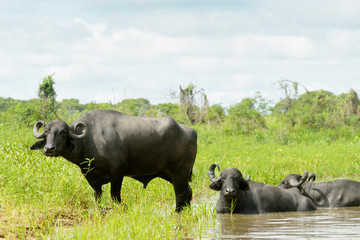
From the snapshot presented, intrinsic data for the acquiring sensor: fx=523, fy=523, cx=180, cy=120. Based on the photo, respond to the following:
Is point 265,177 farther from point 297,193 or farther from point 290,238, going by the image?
point 290,238

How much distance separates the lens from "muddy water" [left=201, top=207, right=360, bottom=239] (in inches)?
244

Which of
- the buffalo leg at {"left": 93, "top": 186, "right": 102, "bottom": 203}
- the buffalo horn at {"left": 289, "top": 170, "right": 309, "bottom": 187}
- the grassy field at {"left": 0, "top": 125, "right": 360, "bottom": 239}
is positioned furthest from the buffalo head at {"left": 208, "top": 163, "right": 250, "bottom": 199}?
the buffalo leg at {"left": 93, "top": 186, "right": 102, "bottom": 203}

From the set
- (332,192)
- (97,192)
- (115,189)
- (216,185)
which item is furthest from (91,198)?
(332,192)

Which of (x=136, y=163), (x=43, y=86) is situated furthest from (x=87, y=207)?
(x=43, y=86)

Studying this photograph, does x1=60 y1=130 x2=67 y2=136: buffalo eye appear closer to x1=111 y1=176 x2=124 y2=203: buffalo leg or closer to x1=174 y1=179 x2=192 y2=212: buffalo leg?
x1=111 y1=176 x2=124 y2=203: buffalo leg

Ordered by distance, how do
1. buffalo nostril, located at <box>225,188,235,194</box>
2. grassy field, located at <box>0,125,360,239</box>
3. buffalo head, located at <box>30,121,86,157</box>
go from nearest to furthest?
grassy field, located at <box>0,125,360,239</box> < buffalo head, located at <box>30,121,86,157</box> < buffalo nostril, located at <box>225,188,235,194</box>

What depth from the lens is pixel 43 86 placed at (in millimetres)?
27469

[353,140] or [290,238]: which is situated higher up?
[353,140]

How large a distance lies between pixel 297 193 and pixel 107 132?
11.6 feet

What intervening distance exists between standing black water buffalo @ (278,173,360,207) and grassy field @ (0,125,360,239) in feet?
4.75

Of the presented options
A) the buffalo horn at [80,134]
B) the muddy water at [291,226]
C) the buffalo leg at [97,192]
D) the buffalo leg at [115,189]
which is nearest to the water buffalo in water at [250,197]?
the muddy water at [291,226]

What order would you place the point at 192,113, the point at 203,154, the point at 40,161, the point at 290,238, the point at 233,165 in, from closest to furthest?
the point at 290,238 < the point at 40,161 < the point at 233,165 < the point at 203,154 < the point at 192,113

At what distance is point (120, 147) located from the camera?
22.9ft

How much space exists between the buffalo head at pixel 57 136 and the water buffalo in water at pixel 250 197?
2.38 metres
